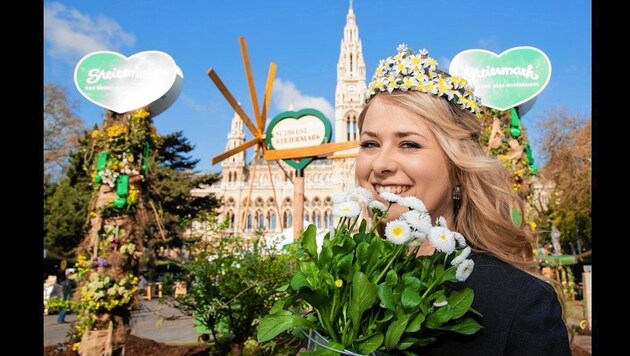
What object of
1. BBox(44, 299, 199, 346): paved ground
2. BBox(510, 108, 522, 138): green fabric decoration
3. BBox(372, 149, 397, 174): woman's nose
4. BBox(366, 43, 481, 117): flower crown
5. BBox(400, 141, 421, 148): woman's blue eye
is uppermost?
BBox(510, 108, 522, 138): green fabric decoration

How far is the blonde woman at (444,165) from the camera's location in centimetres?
161

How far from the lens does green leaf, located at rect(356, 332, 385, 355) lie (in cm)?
119

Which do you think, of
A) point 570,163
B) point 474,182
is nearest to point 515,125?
point 474,182

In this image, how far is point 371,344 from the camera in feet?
3.91

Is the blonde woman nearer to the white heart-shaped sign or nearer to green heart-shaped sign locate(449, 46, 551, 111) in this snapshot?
the white heart-shaped sign

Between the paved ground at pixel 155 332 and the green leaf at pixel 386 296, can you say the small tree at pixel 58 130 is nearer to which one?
the paved ground at pixel 155 332

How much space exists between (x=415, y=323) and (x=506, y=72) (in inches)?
Answer: 294

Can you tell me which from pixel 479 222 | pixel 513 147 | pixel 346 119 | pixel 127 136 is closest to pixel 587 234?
pixel 513 147

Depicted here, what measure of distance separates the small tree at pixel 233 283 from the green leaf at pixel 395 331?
14.0ft

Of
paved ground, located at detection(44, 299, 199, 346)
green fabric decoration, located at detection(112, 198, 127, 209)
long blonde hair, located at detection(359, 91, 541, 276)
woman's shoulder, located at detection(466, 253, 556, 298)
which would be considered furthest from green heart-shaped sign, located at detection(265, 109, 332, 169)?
woman's shoulder, located at detection(466, 253, 556, 298)

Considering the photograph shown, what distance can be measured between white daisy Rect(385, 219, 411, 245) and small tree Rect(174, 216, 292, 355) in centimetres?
428

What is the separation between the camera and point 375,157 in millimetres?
1688

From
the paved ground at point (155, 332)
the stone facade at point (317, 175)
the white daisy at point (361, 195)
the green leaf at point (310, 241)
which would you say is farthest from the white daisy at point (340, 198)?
the stone facade at point (317, 175)
